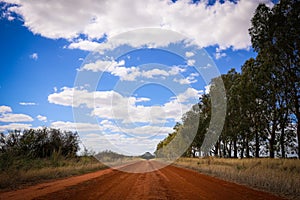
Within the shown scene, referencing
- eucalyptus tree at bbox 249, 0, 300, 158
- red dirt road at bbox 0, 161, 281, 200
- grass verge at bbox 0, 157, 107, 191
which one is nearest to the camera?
red dirt road at bbox 0, 161, 281, 200

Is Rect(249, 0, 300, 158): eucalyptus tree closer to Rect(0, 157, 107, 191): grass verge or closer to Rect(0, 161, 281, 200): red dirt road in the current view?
Rect(0, 161, 281, 200): red dirt road

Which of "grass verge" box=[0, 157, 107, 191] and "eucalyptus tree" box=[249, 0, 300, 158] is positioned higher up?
"eucalyptus tree" box=[249, 0, 300, 158]

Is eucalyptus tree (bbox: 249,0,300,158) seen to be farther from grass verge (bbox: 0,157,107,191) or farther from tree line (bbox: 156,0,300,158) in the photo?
grass verge (bbox: 0,157,107,191)

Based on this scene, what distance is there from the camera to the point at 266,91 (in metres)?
29.9

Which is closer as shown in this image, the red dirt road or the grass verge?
the red dirt road

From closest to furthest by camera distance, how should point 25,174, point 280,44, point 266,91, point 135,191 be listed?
point 135,191
point 25,174
point 280,44
point 266,91

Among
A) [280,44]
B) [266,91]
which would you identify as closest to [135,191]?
[280,44]

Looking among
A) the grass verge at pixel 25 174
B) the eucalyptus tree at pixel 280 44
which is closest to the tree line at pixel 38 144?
the grass verge at pixel 25 174

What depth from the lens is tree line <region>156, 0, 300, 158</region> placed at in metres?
20.8

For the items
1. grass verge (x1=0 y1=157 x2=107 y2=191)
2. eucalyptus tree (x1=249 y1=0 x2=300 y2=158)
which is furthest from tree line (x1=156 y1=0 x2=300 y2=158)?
grass verge (x1=0 y1=157 x2=107 y2=191)

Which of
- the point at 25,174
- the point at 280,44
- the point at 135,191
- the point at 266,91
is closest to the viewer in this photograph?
the point at 135,191

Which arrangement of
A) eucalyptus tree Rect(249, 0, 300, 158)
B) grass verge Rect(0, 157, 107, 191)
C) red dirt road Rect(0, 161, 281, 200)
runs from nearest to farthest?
red dirt road Rect(0, 161, 281, 200), grass verge Rect(0, 157, 107, 191), eucalyptus tree Rect(249, 0, 300, 158)

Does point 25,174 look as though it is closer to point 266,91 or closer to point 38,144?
point 38,144

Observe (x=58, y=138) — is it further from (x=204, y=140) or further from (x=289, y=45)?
(x=204, y=140)
